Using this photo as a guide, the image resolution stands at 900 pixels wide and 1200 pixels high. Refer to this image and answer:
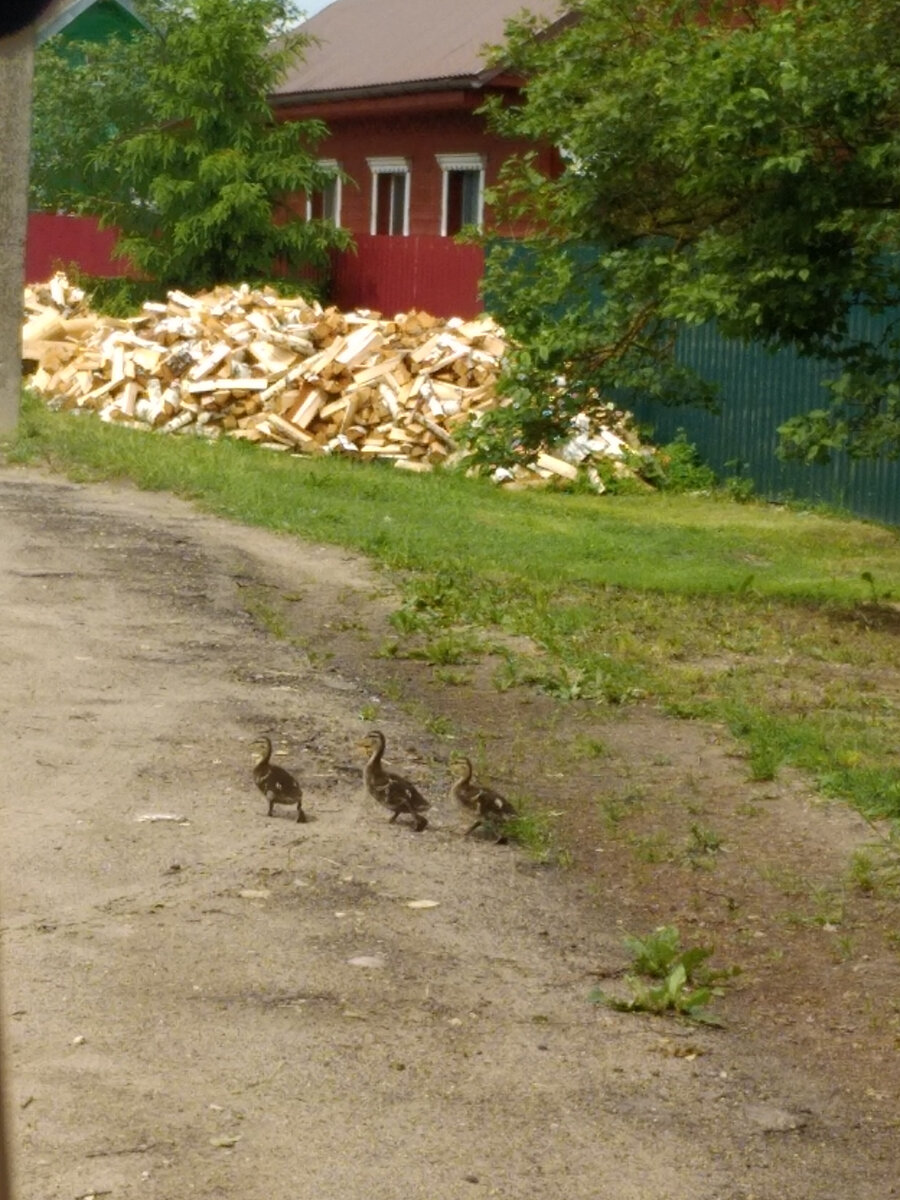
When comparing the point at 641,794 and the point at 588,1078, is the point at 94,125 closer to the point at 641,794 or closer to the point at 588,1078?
the point at 641,794

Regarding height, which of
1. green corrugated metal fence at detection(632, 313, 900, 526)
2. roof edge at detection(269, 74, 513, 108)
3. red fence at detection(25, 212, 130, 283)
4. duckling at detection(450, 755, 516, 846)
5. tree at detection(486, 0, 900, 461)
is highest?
roof edge at detection(269, 74, 513, 108)

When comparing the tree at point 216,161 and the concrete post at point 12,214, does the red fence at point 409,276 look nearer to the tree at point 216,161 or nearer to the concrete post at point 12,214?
the tree at point 216,161

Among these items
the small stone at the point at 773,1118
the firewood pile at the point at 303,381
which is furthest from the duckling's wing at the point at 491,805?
the firewood pile at the point at 303,381

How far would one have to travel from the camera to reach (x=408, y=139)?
30.8 metres

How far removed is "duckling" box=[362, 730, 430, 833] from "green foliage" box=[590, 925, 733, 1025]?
1.33 meters

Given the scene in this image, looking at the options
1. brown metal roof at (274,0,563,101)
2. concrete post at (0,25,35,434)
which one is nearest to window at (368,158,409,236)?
brown metal roof at (274,0,563,101)

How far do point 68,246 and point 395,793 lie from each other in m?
29.5

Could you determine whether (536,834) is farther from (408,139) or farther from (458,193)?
(408,139)

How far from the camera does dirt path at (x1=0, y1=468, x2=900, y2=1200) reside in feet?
15.9

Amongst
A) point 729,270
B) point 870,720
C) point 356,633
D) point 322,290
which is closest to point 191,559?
point 356,633

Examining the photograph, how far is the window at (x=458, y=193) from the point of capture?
29.6 m

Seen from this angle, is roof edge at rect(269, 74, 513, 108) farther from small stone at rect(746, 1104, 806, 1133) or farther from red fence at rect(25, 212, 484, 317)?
small stone at rect(746, 1104, 806, 1133)

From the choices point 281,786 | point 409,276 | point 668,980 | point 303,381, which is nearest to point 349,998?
point 668,980

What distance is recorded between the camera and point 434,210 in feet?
99.7
